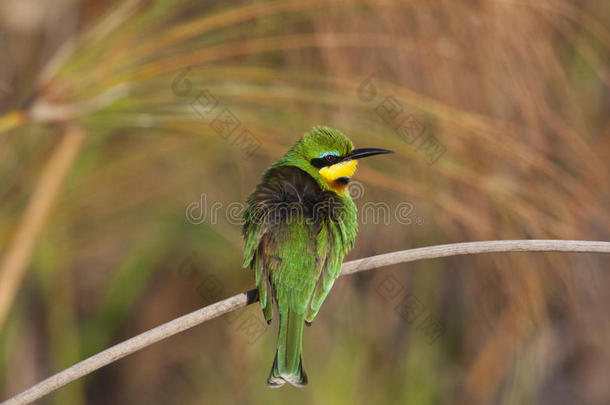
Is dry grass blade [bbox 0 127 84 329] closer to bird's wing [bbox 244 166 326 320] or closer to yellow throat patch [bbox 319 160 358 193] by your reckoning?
bird's wing [bbox 244 166 326 320]

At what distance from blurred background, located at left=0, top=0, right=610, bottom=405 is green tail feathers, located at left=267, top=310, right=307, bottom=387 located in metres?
0.65

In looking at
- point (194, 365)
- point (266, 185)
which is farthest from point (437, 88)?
point (194, 365)

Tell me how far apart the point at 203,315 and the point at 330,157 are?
867 millimetres

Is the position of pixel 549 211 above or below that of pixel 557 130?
below

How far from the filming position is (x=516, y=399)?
3.54 metres

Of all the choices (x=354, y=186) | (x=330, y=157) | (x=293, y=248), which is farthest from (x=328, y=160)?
(x=354, y=186)

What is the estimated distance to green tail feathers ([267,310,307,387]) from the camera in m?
2.09

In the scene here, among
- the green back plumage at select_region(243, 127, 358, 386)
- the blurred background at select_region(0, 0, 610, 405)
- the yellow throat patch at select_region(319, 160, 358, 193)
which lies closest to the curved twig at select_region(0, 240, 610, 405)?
the green back plumage at select_region(243, 127, 358, 386)

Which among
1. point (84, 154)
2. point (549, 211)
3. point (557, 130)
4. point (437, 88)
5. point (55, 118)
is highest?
point (84, 154)

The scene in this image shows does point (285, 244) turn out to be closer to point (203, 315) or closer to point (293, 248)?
point (293, 248)

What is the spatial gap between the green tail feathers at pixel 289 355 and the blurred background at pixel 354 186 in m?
0.65

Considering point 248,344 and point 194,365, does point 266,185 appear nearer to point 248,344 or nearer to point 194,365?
point 248,344

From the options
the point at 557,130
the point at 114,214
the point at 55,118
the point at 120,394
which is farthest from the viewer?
the point at 120,394

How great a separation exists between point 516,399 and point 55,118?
2417mm
